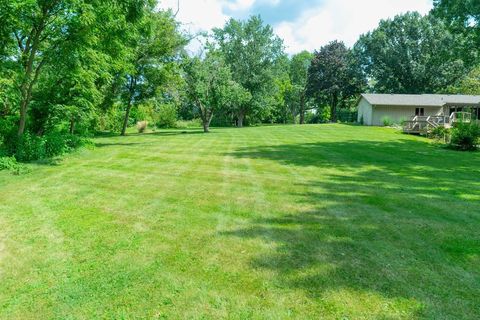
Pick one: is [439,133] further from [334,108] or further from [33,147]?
[334,108]

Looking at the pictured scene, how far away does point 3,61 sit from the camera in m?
11.8

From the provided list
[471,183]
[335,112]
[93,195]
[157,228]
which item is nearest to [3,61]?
Answer: [93,195]

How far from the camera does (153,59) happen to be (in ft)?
83.9

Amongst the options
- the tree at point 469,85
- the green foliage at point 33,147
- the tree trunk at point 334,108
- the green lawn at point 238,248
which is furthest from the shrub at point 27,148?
the tree at point 469,85

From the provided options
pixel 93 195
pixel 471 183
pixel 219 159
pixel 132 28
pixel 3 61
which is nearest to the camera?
pixel 93 195

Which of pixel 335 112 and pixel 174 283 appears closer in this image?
pixel 174 283

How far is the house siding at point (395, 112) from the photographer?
132ft

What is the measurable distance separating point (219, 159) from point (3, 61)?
27.6ft

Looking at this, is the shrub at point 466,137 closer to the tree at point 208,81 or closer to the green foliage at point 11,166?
the tree at point 208,81

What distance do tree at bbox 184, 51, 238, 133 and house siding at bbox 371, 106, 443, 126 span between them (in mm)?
19503

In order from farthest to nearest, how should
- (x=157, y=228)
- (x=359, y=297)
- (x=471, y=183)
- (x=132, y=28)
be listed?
(x=132, y=28)
(x=471, y=183)
(x=157, y=228)
(x=359, y=297)

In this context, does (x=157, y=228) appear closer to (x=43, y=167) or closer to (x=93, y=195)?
(x=93, y=195)

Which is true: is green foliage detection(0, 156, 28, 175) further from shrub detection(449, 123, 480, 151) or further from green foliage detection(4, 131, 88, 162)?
shrub detection(449, 123, 480, 151)

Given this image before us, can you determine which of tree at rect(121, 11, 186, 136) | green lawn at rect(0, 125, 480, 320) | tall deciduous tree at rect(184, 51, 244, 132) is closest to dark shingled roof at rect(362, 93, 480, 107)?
tall deciduous tree at rect(184, 51, 244, 132)
